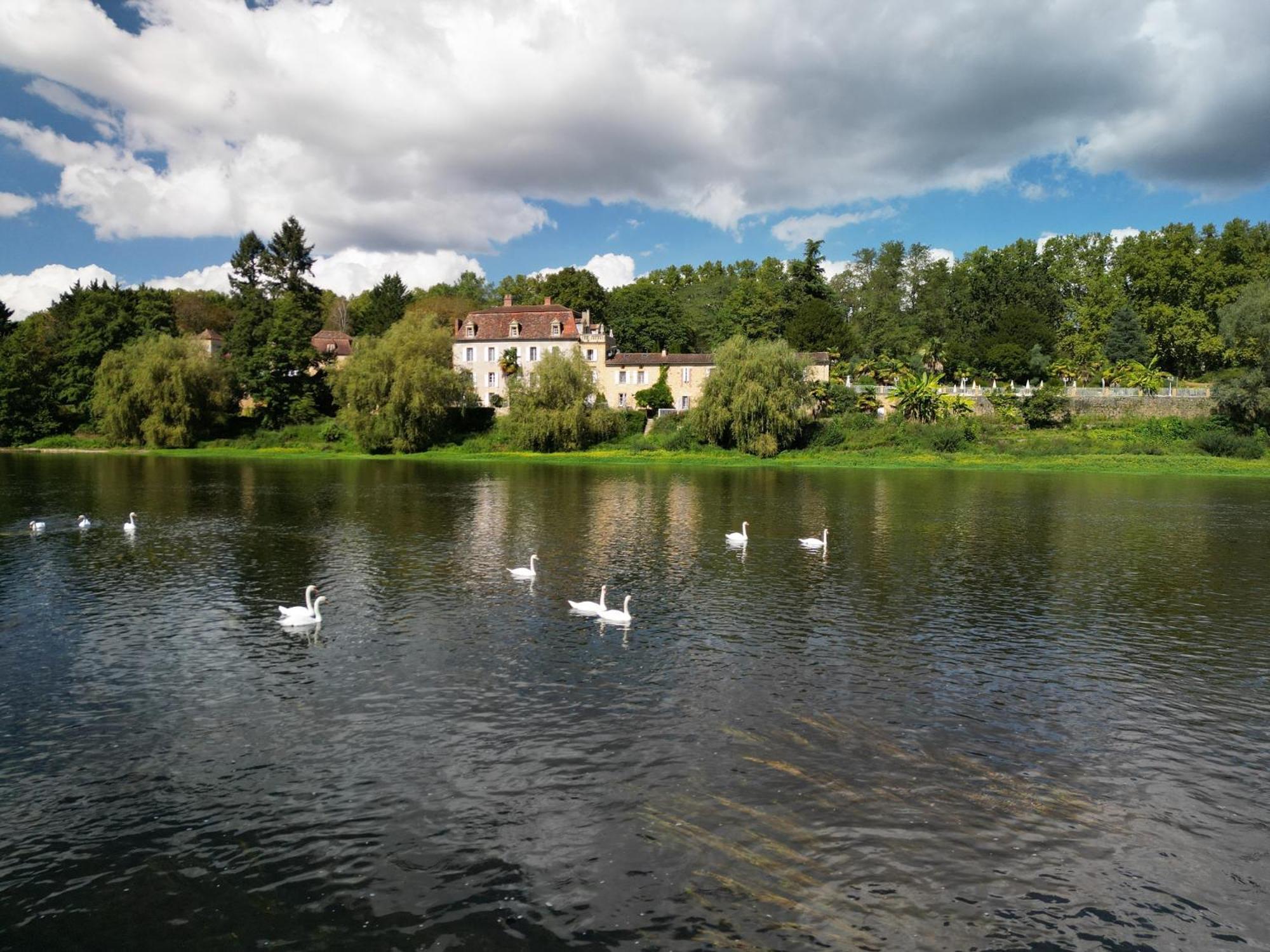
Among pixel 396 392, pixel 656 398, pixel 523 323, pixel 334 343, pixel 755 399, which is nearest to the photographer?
pixel 755 399

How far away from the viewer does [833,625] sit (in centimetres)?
2341

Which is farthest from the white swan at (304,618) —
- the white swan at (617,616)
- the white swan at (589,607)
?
the white swan at (617,616)

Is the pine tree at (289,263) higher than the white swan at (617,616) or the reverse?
higher

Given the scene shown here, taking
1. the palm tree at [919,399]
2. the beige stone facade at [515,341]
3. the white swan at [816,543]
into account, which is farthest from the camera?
the beige stone facade at [515,341]

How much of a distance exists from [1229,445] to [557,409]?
68752 mm

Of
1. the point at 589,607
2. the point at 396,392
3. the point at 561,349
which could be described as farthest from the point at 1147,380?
the point at 589,607

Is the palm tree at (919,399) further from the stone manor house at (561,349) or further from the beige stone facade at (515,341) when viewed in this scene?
the beige stone facade at (515,341)

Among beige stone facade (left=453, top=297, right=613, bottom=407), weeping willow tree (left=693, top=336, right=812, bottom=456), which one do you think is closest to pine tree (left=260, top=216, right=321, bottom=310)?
beige stone facade (left=453, top=297, right=613, bottom=407)

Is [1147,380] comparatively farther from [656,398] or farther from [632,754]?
[632,754]

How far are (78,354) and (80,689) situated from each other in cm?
10543

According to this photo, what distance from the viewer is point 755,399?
275 ft

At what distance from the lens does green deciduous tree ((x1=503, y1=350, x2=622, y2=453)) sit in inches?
3521

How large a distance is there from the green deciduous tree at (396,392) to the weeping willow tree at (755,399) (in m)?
29.8

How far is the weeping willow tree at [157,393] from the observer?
92.5 meters
